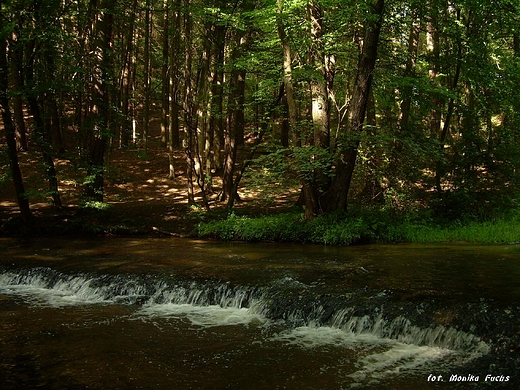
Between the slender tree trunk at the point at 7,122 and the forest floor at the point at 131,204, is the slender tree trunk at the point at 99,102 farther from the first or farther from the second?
the slender tree trunk at the point at 7,122

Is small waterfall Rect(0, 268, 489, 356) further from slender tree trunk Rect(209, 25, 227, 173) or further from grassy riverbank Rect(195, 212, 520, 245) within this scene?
slender tree trunk Rect(209, 25, 227, 173)

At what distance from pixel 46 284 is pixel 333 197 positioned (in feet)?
26.4

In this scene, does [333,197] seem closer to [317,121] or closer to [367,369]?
[317,121]

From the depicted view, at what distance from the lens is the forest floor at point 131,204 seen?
16.8 m

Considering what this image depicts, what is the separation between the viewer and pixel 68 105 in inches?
1362

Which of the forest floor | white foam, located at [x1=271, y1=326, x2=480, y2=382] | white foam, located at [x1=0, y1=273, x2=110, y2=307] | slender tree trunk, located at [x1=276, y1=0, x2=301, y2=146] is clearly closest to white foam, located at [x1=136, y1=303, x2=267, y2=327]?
white foam, located at [x1=271, y1=326, x2=480, y2=382]

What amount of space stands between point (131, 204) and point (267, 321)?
535 inches

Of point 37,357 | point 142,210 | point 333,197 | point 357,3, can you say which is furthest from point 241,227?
point 37,357

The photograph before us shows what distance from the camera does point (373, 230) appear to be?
45.6 ft

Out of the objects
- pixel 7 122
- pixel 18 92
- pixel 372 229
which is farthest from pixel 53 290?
pixel 372 229

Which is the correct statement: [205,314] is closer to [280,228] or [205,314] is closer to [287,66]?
[280,228]

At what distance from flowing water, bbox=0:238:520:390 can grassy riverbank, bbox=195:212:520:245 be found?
1549 millimetres

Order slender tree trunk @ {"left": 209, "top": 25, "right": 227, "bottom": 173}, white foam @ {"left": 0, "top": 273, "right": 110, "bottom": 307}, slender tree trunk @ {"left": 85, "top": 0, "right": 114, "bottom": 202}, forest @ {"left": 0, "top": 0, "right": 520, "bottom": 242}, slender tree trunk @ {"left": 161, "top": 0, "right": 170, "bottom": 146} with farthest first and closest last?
slender tree trunk @ {"left": 161, "top": 0, "right": 170, "bottom": 146}, slender tree trunk @ {"left": 209, "top": 25, "right": 227, "bottom": 173}, slender tree trunk @ {"left": 85, "top": 0, "right": 114, "bottom": 202}, forest @ {"left": 0, "top": 0, "right": 520, "bottom": 242}, white foam @ {"left": 0, "top": 273, "right": 110, "bottom": 307}

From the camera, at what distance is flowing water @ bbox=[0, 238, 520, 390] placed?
5578 millimetres
